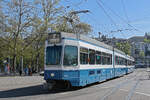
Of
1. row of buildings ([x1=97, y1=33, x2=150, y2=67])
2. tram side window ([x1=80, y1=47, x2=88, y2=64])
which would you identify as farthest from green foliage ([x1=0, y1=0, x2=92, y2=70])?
row of buildings ([x1=97, y1=33, x2=150, y2=67])

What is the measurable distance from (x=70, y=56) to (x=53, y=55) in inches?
38.2

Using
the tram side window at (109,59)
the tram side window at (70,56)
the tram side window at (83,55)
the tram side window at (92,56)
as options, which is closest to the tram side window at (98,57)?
the tram side window at (92,56)

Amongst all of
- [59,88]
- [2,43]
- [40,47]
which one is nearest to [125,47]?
[40,47]

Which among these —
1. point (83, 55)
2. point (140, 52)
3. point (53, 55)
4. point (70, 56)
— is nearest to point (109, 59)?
point (83, 55)

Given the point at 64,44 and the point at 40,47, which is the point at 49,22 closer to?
the point at 40,47

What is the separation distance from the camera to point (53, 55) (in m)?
11.9

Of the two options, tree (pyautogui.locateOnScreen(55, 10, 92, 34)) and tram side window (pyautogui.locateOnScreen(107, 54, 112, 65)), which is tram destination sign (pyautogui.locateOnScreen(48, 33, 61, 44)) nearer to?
tram side window (pyautogui.locateOnScreen(107, 54, 112, 65))

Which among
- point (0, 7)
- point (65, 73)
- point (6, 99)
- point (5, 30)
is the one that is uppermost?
point (0, 7)

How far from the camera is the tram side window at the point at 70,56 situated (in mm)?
11781

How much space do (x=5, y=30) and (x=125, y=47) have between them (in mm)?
48846

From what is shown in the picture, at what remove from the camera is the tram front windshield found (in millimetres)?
11758

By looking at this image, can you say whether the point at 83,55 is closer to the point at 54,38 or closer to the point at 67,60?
the point at 67,60

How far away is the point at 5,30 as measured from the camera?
2773 centimetres

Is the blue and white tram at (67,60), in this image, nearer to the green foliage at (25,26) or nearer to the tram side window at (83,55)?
the tram side window at (83,55)
